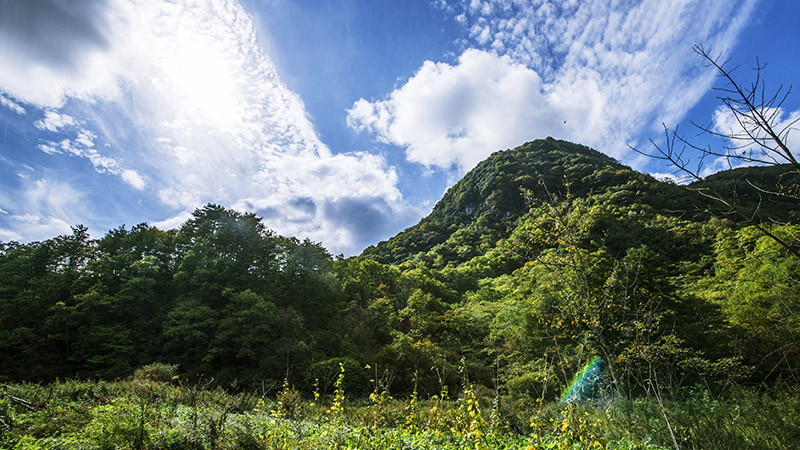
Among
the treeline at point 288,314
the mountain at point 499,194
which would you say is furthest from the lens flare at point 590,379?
the mountain at point 499,194

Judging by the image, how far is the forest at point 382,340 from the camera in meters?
5.06

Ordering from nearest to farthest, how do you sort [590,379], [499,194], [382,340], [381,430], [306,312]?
[381,430] < [590,379] < [382,340] < [306,312] < [499,194]

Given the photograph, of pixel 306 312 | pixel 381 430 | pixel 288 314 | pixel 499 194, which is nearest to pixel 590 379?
pixel 381 430

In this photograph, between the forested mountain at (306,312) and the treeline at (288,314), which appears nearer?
the forested mountain at (306,312)

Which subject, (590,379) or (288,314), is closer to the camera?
(590,379)

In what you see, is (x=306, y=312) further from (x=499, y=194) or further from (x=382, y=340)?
(x=499, y=194)

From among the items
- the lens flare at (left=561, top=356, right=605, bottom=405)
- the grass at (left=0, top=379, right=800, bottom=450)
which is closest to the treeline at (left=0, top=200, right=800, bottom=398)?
the lens flare at (left=561, top=356, right=605, bottom=405)

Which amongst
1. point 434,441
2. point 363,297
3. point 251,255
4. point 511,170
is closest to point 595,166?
point 511,170

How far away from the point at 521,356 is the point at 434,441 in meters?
13.3

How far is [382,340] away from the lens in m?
21.1

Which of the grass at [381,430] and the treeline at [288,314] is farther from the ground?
the treeline at [288,314]

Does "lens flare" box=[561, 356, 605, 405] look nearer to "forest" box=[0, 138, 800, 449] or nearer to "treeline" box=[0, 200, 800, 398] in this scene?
"forest" box=[0, 138, 800, 449]

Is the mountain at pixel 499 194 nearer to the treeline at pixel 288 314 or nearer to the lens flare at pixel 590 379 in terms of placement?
the treeline at pixel 288 314

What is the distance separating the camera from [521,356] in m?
16.0
